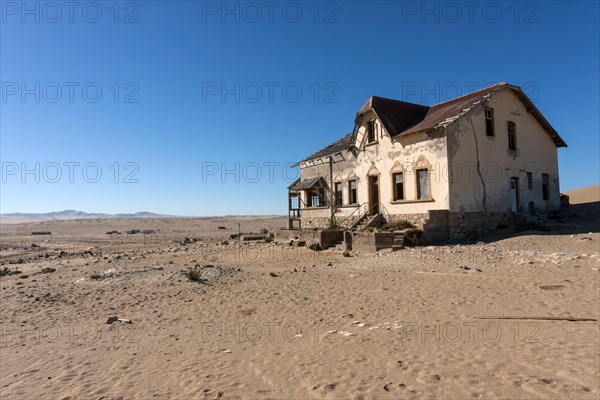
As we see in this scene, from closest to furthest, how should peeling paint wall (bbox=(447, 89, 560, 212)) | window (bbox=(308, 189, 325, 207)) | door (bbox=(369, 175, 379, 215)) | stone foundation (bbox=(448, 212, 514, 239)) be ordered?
stone foundation (bbox=(448, 212, 514, 239)) < peeling paint wall (bbox=(447, 89, 560, 212)) < door (bbox=(369, 175, 379, 215)) < window (bbox=(308, 189, 325, 207))

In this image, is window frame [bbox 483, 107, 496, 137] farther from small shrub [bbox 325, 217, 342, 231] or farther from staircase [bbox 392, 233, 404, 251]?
small shrub [bbox 325, 217, 342, 231]

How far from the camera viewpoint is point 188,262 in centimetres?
1848

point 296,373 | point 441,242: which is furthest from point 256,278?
point 441,242

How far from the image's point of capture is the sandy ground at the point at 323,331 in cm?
511

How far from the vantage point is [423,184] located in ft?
62.8

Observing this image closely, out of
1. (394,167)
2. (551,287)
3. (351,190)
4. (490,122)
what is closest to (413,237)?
(394,167)

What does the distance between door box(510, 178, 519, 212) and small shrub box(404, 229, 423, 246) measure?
703cm

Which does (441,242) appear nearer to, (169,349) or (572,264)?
(572,264)

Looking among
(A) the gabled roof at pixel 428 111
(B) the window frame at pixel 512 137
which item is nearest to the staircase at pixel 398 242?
(A) the gabled roof at pixel 428 111

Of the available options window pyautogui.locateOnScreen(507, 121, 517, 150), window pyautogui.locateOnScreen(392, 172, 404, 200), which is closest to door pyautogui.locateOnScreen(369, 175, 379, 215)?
window pyautogui.locateOnScreen(392, 172, 404, 200)

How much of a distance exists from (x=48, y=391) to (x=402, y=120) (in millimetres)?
20073

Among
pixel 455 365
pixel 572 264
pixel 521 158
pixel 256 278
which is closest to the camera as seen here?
pixel 455 365

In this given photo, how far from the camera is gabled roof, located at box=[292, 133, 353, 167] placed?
2595cm

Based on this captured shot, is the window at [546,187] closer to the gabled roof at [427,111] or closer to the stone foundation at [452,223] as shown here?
the gabled roof at [427,111]
